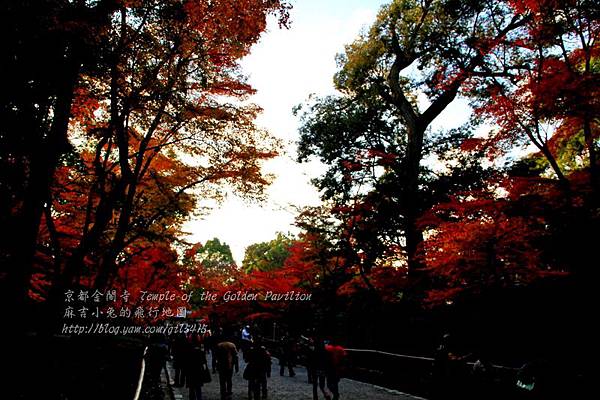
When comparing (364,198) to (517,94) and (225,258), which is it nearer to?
(517,94)

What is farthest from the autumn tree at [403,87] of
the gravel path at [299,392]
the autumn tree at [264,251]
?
the autumn tree at [264,251]

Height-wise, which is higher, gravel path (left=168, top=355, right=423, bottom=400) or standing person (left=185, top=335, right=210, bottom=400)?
standing person (left=185, top=335, right=210, bottom=400)

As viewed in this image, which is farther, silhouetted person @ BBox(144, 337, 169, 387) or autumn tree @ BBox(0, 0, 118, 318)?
silhouetted person @ BBox(144, 337, 169, 387)

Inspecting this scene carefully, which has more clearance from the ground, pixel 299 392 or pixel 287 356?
pixel 287 356

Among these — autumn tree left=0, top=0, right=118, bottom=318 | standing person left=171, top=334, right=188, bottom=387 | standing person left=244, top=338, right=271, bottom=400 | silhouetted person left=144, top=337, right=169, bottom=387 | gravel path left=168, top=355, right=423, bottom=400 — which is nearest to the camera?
autumn tree left=0, top=0, right=118, bottom=318

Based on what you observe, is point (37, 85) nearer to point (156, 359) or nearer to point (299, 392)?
point (156, 359)

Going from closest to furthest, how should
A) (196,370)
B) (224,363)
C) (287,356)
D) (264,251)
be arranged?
(196,370) → (224,363) → (287,356) → (264,251)

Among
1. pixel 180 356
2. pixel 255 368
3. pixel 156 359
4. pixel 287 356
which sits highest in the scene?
pixel 180 356

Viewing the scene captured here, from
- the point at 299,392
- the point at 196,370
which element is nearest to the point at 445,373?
the point at 196,370

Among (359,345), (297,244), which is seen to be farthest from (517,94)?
(297,244)

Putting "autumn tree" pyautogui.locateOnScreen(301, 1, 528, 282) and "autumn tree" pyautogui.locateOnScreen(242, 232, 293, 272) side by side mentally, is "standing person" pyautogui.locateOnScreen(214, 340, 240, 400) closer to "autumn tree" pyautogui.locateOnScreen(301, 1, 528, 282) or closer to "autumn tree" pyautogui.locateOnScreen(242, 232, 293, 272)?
"autumn tree" pyautogui.locateOnScreen(301, 1, 528, 282)

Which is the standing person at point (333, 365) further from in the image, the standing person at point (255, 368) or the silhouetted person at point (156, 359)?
the silhouetted person at point (156, 359)

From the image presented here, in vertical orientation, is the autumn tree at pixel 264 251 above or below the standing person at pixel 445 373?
above

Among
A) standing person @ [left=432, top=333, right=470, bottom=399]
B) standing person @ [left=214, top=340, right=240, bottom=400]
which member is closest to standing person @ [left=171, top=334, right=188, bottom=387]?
standing person @ [left=214, top=340, right=240, bottom=400]
